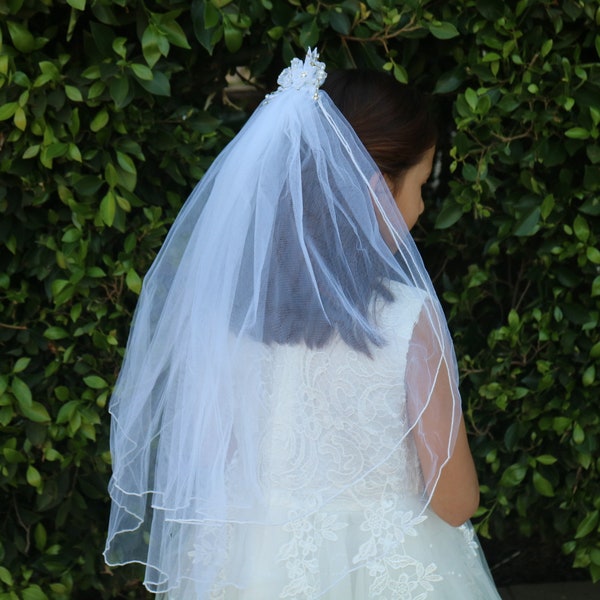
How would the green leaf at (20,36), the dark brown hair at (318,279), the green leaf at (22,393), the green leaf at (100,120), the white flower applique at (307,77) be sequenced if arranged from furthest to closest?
the green leaf at (22,393) → the green leaf at (100,120) → the green leaf at (20,36) → the white flower applique at (307,77) → the dark brown hair at (318,279)

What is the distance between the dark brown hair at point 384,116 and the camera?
2.04 m

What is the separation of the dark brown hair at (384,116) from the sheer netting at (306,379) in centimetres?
7

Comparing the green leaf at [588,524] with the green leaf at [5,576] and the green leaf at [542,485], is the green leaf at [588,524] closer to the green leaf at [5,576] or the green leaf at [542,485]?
the green leaf at [542,485]

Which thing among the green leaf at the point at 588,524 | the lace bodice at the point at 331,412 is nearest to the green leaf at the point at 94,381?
the lace bodice at the point at 331,412

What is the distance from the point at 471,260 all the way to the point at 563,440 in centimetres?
64

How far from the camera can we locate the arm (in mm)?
1908

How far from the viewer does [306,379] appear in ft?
6.35

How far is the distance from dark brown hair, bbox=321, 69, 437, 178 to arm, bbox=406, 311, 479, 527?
0.37 metres

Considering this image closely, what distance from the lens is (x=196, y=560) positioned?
202 centimetres

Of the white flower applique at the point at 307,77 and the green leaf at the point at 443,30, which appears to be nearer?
the white flower applique at the point at 307,77

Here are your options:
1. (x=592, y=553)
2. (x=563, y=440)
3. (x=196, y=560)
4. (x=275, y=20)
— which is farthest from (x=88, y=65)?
(x=592, y=553)

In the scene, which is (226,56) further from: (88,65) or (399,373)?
(399,373)

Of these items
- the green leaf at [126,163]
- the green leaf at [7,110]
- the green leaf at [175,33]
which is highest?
the green leaf at [175,33]

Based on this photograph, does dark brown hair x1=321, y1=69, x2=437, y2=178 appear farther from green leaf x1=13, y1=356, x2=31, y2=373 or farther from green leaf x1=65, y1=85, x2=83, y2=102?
green leaf x1=13, y1=356, x2=31, y2=373
